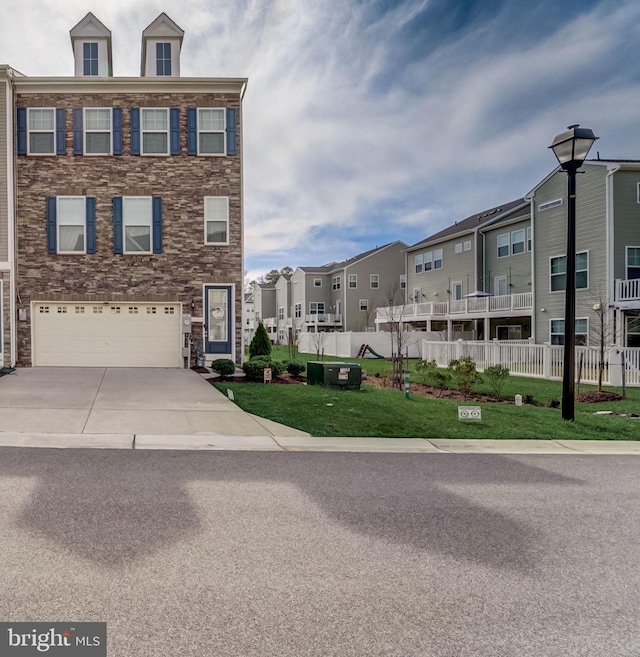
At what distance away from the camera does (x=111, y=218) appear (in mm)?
17141

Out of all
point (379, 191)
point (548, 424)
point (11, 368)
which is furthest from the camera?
point (379, 191)

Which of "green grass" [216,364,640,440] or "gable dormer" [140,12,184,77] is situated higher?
"gable dormer" [140,12,184,77]

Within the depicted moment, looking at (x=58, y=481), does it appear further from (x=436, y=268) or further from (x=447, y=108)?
(x=436, y=268)

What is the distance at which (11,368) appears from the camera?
50.8 feet

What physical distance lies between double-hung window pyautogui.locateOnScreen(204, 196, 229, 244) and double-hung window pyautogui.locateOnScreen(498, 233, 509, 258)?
1787 cm

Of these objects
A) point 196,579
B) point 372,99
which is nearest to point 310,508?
point 196,579

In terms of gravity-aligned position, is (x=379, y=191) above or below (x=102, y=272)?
above

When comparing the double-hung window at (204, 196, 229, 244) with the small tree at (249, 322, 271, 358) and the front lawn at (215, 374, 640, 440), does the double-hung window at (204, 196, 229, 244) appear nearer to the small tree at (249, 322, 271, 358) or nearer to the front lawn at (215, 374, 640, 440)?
the small tree at (249, 322, 271, 358)

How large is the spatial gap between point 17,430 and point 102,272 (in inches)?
393

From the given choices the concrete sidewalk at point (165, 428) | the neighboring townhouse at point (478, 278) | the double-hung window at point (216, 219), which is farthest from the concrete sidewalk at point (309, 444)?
the neighboring townhouse at point (478, 278)

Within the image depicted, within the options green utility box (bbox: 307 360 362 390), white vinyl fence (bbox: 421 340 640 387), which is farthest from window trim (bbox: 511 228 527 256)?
green utility box (bbox: 307 360 362 390)

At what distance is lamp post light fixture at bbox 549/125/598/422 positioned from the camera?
8781 mm

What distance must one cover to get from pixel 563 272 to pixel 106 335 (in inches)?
794

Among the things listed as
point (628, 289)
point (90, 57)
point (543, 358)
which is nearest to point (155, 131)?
point (90, 57)
